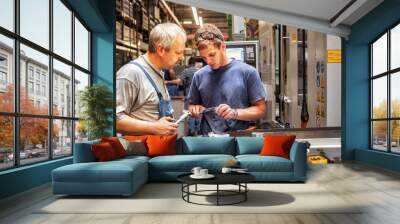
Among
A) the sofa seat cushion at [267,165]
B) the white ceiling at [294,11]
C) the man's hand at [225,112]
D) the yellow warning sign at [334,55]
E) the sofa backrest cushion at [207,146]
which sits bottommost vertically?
the sofa seat cushion at [267,165]

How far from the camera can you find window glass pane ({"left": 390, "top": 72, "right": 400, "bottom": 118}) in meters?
8.23

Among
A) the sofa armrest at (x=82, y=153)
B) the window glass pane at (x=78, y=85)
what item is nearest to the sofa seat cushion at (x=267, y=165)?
the sofa armrest at (x=82, y=153)

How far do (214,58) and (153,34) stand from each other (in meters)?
1.37

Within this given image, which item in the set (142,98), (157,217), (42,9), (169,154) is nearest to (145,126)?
(142,98)

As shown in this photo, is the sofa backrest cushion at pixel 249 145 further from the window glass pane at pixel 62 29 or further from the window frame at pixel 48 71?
the window glass pane at pixel 62 29

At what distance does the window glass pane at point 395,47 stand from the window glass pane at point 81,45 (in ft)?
19.6

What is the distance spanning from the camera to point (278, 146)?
6711 mm

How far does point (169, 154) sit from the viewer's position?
7.04 m

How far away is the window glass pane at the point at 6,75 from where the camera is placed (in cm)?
509

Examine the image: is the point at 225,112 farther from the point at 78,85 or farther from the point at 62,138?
the point at 62,138

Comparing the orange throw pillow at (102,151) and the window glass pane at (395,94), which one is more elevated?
the window glass pane at (395,94)

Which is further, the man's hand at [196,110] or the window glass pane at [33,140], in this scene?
the man's hand at [196,110]

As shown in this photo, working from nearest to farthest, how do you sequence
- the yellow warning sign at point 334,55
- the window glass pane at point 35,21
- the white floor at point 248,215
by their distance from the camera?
the white floor at point 248,215
the window glass pane at point 35,21
the yellow warning sign at point 334,55

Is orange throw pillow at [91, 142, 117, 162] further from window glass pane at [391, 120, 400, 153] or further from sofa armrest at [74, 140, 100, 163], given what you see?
window glass pane at [391, 120, 400, 153]
